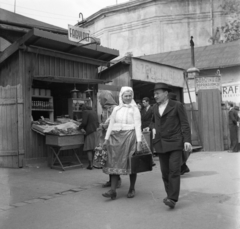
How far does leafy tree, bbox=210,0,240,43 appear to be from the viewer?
27.7 metres

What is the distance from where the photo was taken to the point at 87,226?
3.79 metres

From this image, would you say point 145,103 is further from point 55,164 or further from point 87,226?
point 87,226

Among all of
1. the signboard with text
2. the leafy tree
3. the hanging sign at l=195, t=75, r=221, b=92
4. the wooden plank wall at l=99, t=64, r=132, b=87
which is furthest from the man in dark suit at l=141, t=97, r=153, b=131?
the leafy tree

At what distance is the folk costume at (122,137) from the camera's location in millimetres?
5039

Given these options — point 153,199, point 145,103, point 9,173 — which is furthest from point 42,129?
point 153,199

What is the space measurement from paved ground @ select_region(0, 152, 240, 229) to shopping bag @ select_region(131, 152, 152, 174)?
1.63 feet

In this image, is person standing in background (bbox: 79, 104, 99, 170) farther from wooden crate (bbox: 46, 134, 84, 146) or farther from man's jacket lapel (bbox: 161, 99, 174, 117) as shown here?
man's jacket lapel (bbox: 161, 99, 174, 117)

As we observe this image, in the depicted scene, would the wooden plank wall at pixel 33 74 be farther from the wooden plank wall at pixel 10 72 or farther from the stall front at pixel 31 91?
the wooden plank wall at pixel 10 72

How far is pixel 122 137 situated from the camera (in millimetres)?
5109

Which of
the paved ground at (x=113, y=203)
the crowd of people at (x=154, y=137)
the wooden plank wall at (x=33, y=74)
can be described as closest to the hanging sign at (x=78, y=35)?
the wooden plank wall at (x=33, y=74)

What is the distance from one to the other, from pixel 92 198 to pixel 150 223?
162 centimetres

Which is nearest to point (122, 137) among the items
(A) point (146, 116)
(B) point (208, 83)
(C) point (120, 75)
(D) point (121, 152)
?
(D) point (121, 152)

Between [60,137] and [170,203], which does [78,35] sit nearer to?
[60,137]

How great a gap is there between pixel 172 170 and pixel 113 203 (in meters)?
1.12
